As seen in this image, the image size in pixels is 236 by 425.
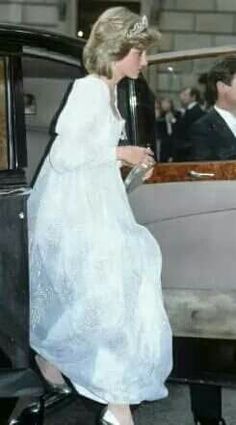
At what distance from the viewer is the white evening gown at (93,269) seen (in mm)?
3604

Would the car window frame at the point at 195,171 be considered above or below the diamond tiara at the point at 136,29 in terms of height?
below

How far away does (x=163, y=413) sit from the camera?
497cm

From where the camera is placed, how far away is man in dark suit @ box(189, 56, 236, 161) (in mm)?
4492

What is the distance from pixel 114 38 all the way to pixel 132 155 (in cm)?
42

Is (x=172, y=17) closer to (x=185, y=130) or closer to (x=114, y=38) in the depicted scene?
(x=185, y=130)

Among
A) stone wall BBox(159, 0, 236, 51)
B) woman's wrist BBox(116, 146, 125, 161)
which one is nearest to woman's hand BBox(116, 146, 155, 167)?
woman's wrist BBox(116, 146, 125, 161)

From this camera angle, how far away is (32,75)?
4363 mm

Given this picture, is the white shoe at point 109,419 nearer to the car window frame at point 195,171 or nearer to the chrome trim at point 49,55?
the car window frame at point 195,171

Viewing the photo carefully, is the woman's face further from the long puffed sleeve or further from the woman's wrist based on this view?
the woman's wrist

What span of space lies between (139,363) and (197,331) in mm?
548

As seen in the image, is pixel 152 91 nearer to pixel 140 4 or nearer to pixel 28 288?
pixel 28 288

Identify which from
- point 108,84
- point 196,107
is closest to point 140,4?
point 196,107

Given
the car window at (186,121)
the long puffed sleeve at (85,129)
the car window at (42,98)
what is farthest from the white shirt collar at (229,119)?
the long puffed sleeve at (85,129)

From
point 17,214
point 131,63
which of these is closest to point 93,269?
point 17,214
